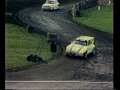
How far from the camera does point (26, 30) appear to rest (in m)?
31.1

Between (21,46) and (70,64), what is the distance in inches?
224

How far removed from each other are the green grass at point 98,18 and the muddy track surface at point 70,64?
1.31 metres

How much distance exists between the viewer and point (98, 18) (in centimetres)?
3678

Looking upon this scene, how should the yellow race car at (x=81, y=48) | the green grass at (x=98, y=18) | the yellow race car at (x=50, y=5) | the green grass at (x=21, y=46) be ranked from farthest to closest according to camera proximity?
1. the yellow race car at (x=50, y=5)
2. the green grass at (x=98, y=18)
3. the yellow race car at (x=81, y=48)
4. the green grass at (x=21, y=46)

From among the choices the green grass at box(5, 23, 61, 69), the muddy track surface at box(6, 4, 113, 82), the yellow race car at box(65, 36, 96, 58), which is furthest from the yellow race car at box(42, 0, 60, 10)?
→ the yellow race car at box(65, 36, 96, 58)

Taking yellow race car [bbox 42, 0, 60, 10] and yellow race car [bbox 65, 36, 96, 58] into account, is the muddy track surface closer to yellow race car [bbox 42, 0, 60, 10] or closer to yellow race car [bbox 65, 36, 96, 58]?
yellow race car [bbox 65, 36, 96, 58]

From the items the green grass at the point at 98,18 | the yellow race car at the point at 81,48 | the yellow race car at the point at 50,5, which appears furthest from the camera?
the yellow race car at the point at 50,5

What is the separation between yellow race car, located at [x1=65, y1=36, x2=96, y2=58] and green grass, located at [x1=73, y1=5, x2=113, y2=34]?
293 inches

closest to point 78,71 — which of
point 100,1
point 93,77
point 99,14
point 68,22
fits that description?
point 93,77

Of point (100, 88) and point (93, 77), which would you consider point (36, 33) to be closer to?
point (93, 77)

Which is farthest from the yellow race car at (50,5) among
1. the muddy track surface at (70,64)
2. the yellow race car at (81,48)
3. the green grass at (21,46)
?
the yellow race car at (81,48)

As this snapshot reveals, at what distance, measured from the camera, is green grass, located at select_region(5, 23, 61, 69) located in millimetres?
22455

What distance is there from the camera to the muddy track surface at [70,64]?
20016 millimetres

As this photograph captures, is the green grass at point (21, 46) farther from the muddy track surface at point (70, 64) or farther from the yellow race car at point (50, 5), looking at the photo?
the yellow race car at point (50, 5)
